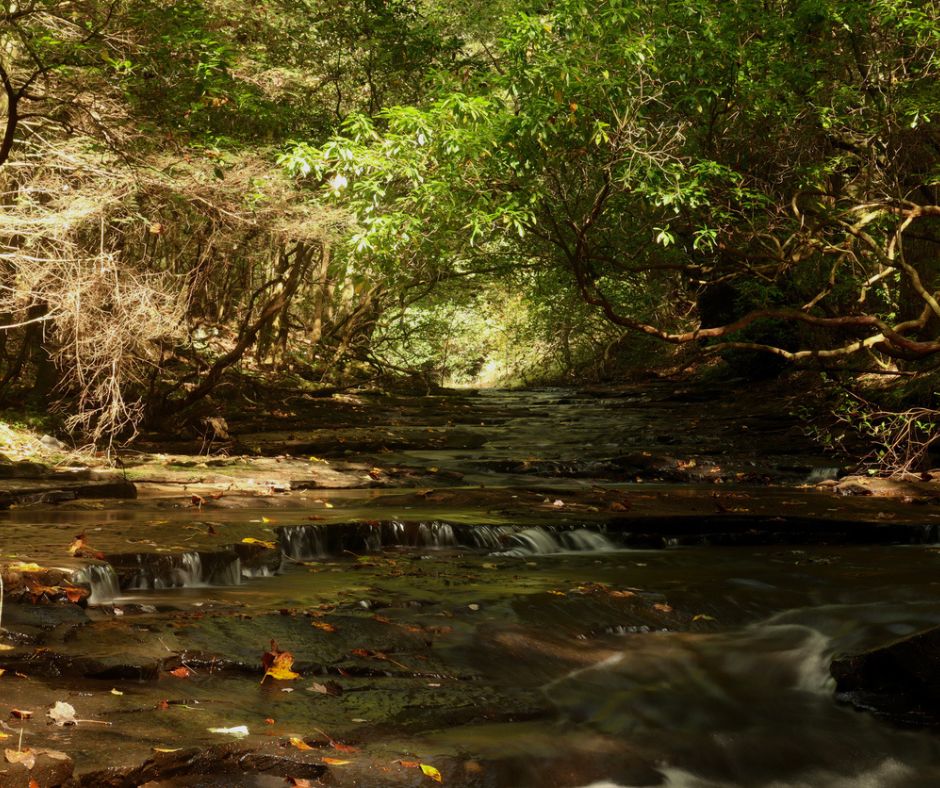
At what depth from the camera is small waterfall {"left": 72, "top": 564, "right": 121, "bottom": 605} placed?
6555 millimetres

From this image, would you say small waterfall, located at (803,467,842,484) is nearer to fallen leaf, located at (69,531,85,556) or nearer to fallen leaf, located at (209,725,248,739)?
fallen leaf, located at (69,531,85,556)

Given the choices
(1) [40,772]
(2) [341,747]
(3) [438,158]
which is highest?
(3) [438,158]

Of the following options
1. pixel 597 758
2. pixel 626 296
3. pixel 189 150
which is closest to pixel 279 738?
pixel 597 758

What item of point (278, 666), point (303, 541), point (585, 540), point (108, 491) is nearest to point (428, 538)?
point (303, 541)

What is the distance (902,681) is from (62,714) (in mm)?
4838

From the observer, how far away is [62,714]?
13.8ft

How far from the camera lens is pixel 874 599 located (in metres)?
7.75

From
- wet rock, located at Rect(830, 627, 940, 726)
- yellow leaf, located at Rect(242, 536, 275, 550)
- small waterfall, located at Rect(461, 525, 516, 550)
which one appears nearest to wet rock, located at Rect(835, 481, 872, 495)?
small waterfall, located at Rect(461, 525, 516, 550)

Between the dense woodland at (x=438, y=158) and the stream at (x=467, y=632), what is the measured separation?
2.41 metres

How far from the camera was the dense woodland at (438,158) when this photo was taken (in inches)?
417

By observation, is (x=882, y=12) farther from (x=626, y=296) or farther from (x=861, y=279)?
(x=626, y=296)

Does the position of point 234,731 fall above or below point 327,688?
above

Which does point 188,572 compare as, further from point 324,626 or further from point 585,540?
point 585,540

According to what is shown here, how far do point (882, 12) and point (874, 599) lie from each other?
6.79 meters
